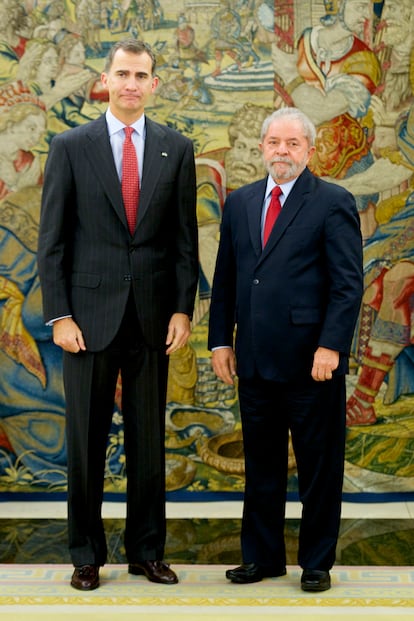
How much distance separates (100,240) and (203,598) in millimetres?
1301

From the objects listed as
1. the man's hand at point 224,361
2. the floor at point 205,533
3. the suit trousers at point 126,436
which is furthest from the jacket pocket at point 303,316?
the floor at point 205,533

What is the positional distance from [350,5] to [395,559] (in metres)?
2.43

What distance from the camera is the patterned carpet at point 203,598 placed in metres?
3.74

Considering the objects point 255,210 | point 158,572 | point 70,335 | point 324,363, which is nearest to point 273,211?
point 255,210

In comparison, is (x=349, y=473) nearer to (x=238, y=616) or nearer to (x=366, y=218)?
(x=366, y=218)

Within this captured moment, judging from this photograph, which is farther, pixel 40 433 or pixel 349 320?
pixel 40 433

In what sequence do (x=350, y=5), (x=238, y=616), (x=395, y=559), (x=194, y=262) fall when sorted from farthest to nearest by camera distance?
(x=350, y=5) → (x=395, y=559) → (x=194, y=262) → (x=238, y=616)

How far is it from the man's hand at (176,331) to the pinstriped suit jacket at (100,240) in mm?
23

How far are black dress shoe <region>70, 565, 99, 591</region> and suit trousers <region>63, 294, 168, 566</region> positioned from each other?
26mm

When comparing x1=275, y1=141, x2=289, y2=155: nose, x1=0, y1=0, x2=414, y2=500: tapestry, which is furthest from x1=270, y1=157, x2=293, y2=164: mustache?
x1=0, y1=0, x2=414, y2=500: tapestry

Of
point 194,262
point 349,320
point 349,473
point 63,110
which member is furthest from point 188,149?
point 349,473

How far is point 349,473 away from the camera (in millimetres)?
5199

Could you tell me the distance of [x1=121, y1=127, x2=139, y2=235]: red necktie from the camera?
395cm

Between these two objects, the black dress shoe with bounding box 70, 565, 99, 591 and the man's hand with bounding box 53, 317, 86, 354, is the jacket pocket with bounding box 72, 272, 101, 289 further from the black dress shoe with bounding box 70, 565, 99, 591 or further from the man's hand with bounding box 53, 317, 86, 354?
the black dress shoe with bounding box 70, 565, 99, 591
